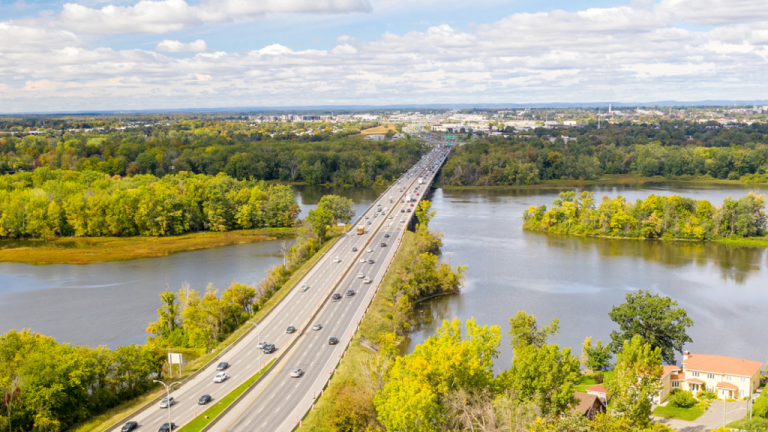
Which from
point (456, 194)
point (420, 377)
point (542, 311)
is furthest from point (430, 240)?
point (456, 194)

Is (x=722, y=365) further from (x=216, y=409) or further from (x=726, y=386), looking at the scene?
(x=216, y=409)

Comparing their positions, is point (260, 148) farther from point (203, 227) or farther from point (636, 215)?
point (636, 215)

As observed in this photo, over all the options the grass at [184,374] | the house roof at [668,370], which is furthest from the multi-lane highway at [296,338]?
the house roof at [668,370]

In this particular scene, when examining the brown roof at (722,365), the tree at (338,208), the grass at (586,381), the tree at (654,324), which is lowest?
the grass at (586,381)

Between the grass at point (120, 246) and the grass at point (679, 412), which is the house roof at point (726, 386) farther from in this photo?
the grass at point (120, 246)

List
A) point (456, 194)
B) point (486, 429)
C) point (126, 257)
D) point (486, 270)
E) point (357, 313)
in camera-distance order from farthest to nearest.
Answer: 1. point (456, 194)
2. point (126, 257)
3. point (486, 270)
4. point (357, 313)
5. point (486, 429)

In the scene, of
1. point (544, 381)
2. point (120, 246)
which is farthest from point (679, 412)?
point (120, 246)

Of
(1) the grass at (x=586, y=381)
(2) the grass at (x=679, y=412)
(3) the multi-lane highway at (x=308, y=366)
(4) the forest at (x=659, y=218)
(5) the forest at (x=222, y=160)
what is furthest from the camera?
(5) the forest at (x=222, y=160)
